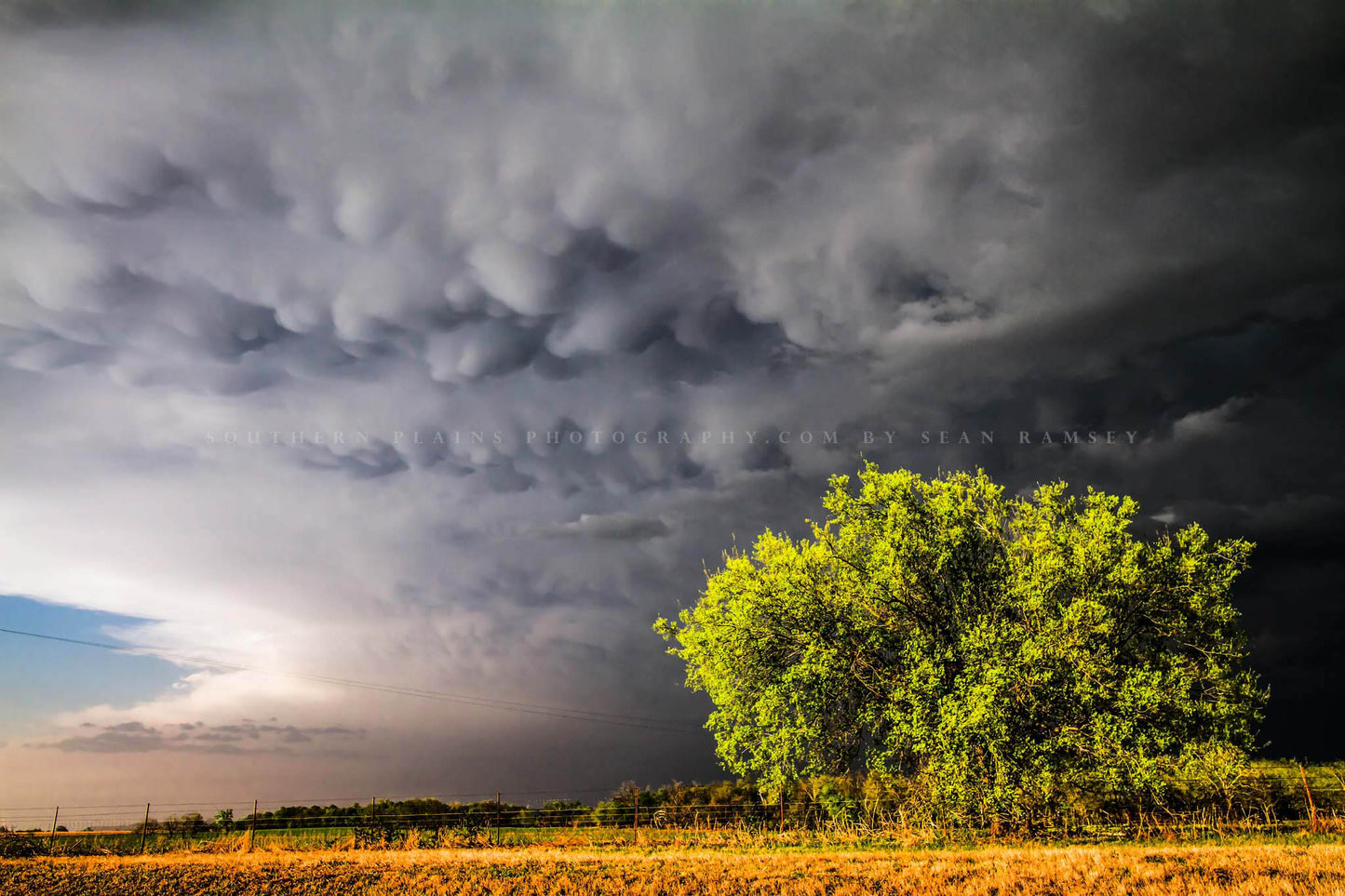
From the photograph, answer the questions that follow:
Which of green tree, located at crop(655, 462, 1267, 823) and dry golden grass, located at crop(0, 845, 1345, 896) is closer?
dry golden grass, located at crop(0, 845, 1345, 896)

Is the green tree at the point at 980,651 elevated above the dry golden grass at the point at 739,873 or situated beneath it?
elevated above

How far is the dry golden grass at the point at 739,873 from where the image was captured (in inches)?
557

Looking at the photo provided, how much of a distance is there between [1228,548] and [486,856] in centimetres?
2591

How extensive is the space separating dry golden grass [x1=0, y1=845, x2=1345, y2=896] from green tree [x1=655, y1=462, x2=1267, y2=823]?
321 cm

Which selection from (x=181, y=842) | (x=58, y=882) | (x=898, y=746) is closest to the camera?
(x=58, y=882)

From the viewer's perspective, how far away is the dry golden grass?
14.2 metres

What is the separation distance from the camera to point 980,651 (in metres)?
23.5

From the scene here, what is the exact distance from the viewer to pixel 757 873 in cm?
1712

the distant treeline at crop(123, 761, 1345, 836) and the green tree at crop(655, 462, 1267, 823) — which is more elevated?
the green tree at crop(655, 462, 1267, 823)

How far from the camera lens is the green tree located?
22500mm

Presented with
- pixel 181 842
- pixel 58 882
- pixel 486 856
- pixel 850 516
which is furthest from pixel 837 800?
pixel 181 842

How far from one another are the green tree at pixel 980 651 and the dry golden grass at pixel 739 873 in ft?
10.5

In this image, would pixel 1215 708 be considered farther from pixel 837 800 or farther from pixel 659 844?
pixel 659 844

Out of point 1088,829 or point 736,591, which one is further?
point 736,591
